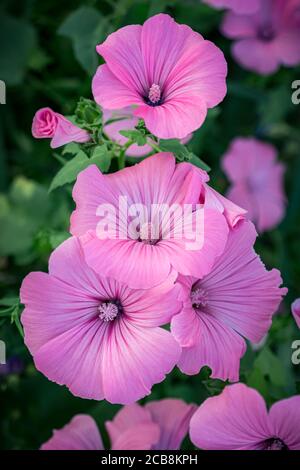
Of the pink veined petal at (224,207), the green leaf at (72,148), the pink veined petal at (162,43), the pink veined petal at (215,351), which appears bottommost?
the pink veined petal at (215,351)

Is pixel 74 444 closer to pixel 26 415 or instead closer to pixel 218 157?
pixel 26 415

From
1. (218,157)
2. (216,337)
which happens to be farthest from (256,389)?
(218,157)

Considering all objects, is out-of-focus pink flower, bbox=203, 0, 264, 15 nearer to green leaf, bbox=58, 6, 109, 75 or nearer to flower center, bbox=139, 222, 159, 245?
green leaf, bbox=58, 6, 109, 75

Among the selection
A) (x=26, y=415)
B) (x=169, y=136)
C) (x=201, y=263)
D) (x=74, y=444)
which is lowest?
Answer: (x=26, y=415)

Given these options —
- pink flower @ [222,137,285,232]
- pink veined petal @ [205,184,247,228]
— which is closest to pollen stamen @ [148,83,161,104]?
pink veined petal @ [205,184,247,228]

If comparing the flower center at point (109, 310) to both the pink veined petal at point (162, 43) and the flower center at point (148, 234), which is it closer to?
the flower center at point (148, 234)

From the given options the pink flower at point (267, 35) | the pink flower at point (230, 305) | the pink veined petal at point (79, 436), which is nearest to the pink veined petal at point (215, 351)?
the pink flower at point (230, 305)
